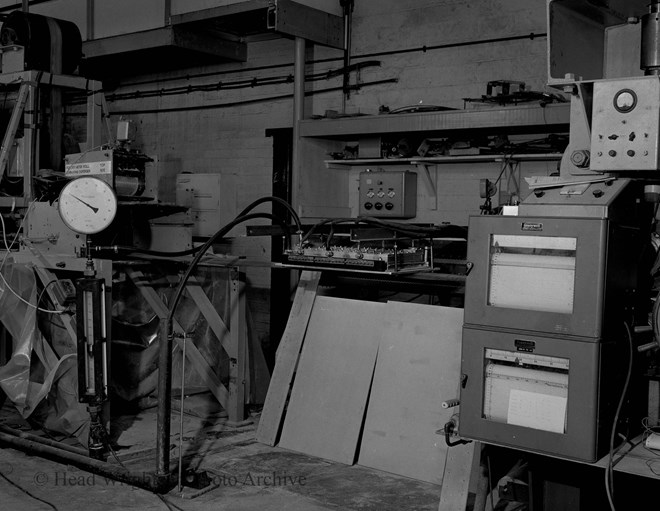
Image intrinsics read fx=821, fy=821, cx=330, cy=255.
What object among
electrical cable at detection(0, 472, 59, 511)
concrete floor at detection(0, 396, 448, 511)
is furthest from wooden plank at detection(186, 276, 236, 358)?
electrical cable at detection(0, 472, 59, 511)

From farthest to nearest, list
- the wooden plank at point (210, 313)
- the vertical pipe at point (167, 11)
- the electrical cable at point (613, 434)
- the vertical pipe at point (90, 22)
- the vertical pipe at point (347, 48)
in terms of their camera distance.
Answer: the vertical pipe at point (90, 22) < the vertical pipe at point (167, 11) < the vertical pipe at point (347, 48) < the wooden plank at point (210, 313) < the electrical cable at point (613, 434)

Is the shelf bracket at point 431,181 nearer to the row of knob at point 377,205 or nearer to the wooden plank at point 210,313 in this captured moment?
the row of knob at point 377,205

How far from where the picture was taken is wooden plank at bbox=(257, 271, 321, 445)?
4.11 meters

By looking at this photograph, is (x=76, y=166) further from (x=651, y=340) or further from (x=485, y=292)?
(x=651, y=340)

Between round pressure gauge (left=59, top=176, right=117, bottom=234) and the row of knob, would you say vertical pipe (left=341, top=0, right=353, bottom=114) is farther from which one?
round pressure gauge (left=59, top=176, right=117, bottom=234)

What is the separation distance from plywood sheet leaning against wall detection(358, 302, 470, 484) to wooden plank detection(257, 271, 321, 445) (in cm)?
48

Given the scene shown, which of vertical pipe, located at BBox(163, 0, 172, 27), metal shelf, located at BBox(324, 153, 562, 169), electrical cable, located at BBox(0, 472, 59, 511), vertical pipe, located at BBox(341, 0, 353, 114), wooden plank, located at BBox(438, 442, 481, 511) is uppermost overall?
vertical pipe, located at BBox(163, 0, 172, 27)

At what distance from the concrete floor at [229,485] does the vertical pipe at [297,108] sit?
1656mm

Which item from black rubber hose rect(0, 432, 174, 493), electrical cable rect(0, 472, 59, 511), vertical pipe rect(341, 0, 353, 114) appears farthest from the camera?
vertical pipe rect(341, 0, 353, 114)

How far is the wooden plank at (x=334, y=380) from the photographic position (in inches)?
152

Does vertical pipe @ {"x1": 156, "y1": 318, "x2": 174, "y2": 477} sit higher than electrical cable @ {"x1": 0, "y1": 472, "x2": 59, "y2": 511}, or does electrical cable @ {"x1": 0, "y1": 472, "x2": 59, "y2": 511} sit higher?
vertical pipe @ {"x1": 156, "y1": 318, "x2": 174, "y2": 477}

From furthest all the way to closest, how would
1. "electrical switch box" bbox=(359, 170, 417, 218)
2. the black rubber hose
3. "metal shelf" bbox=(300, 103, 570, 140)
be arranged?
"electrical switch box" bbox=(359, 170, 417, 218), "metal shelf" bbox=(300, 103, 570, 140), the black rubber hose

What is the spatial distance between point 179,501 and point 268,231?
1.29m

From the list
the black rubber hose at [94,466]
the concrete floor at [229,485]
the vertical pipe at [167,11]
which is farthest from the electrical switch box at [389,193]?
the black rubber hose at [94,466]
